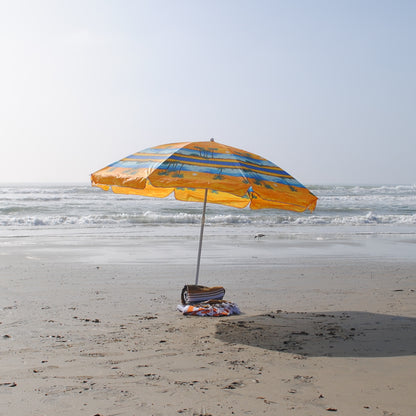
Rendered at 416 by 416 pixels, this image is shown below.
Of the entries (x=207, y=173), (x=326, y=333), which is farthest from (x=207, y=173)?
(x=326, y=333)

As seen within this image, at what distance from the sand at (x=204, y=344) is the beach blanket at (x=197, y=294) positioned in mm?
281

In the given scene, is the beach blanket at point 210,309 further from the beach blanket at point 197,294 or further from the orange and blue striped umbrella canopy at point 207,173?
the orange and blue striped umbrella canopy at point 207,173

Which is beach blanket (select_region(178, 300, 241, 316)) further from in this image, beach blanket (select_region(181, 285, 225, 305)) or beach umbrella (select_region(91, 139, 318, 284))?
beach umbrella (select_region(91, 139, 318, 284))

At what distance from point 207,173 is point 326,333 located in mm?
2119

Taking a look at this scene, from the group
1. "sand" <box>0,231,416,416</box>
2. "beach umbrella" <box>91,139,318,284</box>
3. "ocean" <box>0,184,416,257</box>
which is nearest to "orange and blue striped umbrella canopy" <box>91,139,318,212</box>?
"beach umbrella" <box>91,139,318,284</box>

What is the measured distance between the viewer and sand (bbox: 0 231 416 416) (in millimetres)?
3357

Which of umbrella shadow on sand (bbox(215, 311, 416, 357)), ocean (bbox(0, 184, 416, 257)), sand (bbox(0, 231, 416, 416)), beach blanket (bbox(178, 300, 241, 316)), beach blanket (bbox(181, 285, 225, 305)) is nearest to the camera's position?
sand (bbox(0, 231, 416, 416))

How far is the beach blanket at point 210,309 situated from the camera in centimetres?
582

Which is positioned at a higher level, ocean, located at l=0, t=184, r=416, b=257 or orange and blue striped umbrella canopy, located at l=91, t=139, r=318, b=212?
orange and blue striped umbrella canopy, located at l=91, t=139, r=318, b=212

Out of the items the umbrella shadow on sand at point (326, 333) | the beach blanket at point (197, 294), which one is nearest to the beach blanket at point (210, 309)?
the beach blanket at point (197, 294)

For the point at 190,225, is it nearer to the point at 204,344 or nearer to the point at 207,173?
the point at 207,173

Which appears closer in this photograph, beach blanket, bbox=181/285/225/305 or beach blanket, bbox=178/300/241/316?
beach blanket, bbox=178/300/241/316

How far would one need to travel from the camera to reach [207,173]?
16.2 ft

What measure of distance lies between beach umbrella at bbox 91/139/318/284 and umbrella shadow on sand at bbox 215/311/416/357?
4.43 ft
